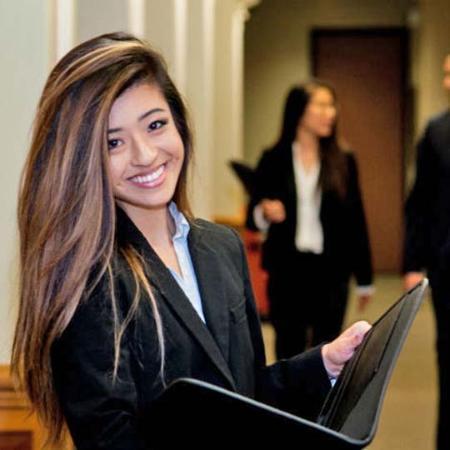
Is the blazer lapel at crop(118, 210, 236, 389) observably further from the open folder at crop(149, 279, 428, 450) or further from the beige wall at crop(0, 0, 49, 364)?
the beige wall at crop(0, 0, 49, 364)

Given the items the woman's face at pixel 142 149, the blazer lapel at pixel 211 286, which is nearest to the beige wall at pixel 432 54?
the blazer lapel at pixel 211 286

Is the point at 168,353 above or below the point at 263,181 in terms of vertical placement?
above

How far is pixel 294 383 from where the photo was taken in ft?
7.22

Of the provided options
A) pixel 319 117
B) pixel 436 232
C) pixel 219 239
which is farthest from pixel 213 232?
pixel 319 117

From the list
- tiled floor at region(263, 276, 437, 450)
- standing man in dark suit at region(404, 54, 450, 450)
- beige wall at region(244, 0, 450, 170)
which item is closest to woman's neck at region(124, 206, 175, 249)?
standing man in dark suit at region(404, 54, 450, 450)

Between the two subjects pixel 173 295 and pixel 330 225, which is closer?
pixel 173 295

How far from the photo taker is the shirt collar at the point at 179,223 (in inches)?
85.2

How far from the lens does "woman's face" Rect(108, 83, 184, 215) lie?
1.92m

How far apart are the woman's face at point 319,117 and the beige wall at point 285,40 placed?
309 inches

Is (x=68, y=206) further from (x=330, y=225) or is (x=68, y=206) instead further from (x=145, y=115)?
(x=330, y=225)

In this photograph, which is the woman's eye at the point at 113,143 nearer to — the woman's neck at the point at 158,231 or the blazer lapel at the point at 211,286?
the woman's neck at the point at 158,231

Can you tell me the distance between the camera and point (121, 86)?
6.23 ft

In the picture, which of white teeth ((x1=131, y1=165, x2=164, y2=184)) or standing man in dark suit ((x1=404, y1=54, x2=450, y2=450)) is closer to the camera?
white teeth ((x1=131, y1=165, x2=164, y2=184))

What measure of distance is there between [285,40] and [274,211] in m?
8.30
